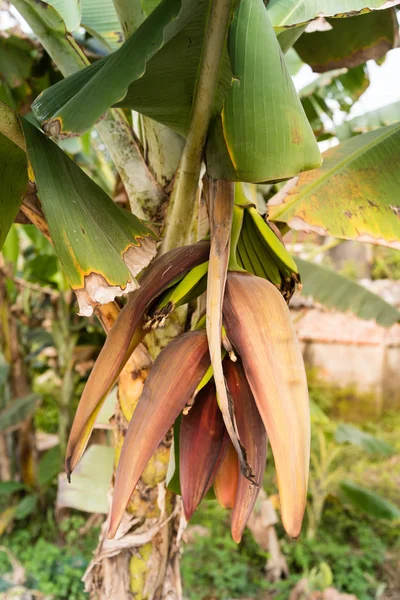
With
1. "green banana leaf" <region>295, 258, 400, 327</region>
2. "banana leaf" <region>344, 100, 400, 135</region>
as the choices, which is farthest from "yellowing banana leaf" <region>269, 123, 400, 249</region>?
"green banana leaf" <region>295, 258, 400, 327</region>

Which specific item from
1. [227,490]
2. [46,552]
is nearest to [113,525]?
[227,490]

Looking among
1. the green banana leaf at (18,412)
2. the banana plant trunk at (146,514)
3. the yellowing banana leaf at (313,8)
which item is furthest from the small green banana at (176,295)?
the green banana leaf at (18,412)

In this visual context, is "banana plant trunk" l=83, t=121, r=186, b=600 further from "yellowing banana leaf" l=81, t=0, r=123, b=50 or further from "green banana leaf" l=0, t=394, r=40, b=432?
"green banana leaf" l=0, t=394, r=40, b=432

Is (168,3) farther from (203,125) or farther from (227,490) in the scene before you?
(227,490)

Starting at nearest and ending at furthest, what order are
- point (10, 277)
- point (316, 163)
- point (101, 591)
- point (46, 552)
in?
point (316, 163) → point (101, 591) → point (46, 552) → point (10, 277)

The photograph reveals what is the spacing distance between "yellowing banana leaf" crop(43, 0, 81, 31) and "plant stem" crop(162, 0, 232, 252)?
0.22 meters

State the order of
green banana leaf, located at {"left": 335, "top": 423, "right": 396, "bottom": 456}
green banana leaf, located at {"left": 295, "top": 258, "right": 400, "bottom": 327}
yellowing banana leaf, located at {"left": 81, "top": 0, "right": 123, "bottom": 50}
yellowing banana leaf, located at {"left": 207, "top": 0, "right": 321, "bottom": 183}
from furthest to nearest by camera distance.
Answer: green banana leaf, located at {"left": 335, "top": 423, "right": 396, "bottom": 456}
green banana leaf, located at {"left": 295, "top": 258, "right": 400, "bottom": 327}
yellowing banana leaf, located at {"left": 81, "top": 0, "right": 123, "bottom": 50}
yellowing banana leaf, located at {"left": 207, "top": 0, "right": 321, "bottom": 183}

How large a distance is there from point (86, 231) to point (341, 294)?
129 centimetres

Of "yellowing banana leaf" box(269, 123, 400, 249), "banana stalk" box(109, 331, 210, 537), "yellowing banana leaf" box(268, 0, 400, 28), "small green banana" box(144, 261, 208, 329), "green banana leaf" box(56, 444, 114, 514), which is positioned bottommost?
"green banana leaf" box(56, 444, 114, 514)

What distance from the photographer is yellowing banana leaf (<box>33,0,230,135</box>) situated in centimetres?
33

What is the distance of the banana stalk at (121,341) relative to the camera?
40 cm

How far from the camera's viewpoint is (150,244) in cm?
46

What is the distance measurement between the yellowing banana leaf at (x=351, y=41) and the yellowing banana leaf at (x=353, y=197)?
192 mm

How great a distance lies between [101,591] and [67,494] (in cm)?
32
